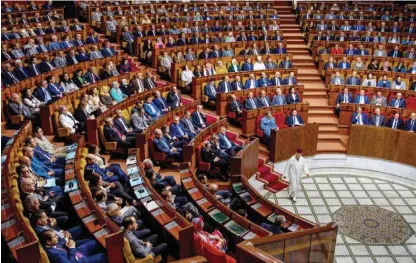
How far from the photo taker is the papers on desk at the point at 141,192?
2.82 meters

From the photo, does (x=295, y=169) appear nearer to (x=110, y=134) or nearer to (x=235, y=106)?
(x=235, y=106)

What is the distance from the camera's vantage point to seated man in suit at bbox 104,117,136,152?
12.3 ft

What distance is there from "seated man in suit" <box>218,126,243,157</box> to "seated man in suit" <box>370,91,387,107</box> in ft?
6.05

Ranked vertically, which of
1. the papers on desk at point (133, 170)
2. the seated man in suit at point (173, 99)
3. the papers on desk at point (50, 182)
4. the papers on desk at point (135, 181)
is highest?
the seated man in suit at point (173, 99)

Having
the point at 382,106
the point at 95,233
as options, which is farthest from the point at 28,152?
the point at 382,106

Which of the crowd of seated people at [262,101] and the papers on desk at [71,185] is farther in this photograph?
the crowd of seated people at [262,101]

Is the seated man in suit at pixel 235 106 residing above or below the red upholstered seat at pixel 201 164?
above

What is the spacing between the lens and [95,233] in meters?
2.39

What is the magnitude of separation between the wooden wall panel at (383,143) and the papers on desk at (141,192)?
2634 mm

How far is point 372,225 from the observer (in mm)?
3705

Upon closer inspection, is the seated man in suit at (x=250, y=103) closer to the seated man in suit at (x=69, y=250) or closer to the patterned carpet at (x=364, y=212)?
the patterned carpet at (x=364, y=212)

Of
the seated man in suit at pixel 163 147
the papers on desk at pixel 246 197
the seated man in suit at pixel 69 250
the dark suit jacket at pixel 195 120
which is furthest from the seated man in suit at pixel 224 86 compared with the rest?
the seated man in suit at pixel 69 250

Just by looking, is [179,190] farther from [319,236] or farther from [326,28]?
[326,28]

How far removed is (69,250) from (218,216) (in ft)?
3.19
